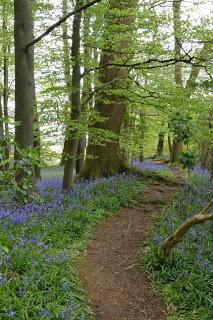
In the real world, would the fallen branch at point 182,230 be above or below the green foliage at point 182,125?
below

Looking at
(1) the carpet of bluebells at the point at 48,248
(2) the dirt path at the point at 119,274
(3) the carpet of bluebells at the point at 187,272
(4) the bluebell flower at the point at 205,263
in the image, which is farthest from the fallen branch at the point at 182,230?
(1) the carpet of bluebells at the point at 48,248

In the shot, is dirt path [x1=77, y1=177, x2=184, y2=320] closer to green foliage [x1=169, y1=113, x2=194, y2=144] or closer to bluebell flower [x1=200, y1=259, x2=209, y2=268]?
bluebell flower [x1=200, y1=259, x2=209, y2=268]

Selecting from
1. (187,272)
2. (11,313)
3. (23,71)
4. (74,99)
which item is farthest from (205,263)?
(23,71)

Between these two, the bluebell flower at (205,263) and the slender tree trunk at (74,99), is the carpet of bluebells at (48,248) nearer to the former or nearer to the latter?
the slender tree trunk at (74,99)

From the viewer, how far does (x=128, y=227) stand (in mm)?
8156

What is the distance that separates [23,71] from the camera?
7.78 m

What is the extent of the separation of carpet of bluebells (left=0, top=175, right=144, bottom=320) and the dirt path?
0.75 ft

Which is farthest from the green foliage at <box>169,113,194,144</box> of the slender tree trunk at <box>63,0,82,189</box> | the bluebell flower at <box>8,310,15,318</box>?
the bluebell flower at <box>8,310,15,318</box>

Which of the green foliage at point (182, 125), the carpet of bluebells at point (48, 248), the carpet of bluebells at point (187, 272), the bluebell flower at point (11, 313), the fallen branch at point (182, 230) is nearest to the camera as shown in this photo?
the bluebell flower at point (11, 313)

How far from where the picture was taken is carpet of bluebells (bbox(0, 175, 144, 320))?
4.00 meters

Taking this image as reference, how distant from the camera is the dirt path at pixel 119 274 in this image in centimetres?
468

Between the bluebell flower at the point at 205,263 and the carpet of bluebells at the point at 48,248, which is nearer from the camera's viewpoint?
the carpet of bluebells at the point at 48,248

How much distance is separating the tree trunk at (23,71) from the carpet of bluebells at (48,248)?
49.4 inches

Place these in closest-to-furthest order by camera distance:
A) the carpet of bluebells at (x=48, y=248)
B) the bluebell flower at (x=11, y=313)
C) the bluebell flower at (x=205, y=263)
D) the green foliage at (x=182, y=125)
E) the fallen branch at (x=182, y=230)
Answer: the bluebell flower at (x=11, y=313), the carpet of bluebells at (x=48, y=248), the fallen branch at (x=182, y=230), the bluebell flower at (x=205, y=263), the green foliage at (x=182, y=125)
